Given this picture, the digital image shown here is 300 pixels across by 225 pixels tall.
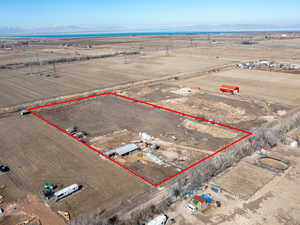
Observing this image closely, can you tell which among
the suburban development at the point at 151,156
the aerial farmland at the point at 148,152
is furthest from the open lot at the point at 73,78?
the suburban development at the point at 151,156

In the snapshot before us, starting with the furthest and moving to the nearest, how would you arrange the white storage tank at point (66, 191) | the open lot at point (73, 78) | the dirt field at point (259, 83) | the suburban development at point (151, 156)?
the open lot at point (73, 78) < the dirt field at point (259, 83) < the white storage tank at point (66, 191) < the suburban development at point (151, 156)

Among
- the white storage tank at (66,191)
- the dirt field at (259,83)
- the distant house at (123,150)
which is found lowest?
the white storage tank at (66,191)

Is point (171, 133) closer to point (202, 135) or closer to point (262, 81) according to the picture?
point (202, 135)

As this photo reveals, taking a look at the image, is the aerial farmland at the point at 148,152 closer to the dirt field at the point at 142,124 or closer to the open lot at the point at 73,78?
the dirt field at the point at 142,124

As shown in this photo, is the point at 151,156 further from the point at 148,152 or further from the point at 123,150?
the point at 123,150

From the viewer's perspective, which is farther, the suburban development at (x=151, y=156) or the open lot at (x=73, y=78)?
the open lot at (x=73, y=78)

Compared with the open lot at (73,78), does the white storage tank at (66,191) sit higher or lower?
lower

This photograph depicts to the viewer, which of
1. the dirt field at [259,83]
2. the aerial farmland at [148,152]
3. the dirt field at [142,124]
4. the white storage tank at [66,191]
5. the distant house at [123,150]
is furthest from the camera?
the dirt field at [259,83]

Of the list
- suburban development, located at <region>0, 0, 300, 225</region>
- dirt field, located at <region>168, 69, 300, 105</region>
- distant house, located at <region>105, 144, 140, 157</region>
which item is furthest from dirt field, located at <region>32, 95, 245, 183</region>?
dirt field, located at <region>168, 69, 300, 105</region>

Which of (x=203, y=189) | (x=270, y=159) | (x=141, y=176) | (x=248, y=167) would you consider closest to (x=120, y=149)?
(x=141, y=176)
